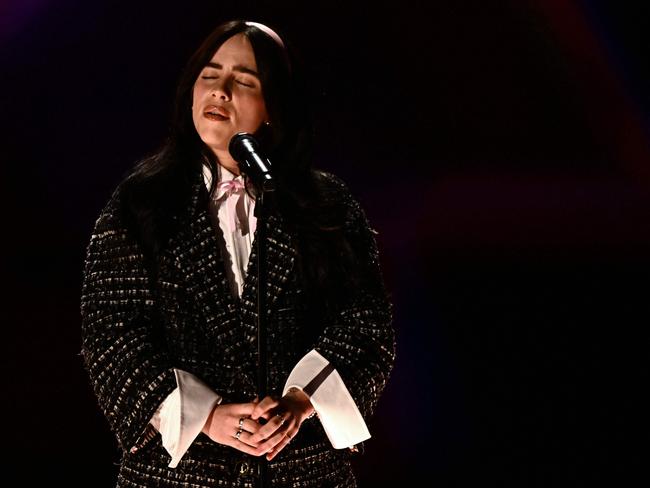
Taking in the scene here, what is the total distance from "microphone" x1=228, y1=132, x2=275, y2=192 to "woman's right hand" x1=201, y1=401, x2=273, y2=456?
35 cm

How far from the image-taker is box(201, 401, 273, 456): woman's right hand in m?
1.44

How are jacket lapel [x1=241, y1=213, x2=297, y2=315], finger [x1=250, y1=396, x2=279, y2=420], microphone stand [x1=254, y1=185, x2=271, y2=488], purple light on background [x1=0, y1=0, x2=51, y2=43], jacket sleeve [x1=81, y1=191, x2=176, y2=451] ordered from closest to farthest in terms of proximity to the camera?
microphone stand [x1=254, y1=185, x2=271, y2=488], finger [x1=250, y1=396, x2=279, y2=420], jacket sleeve [x1=81, y1=191, x2=176, y2=451], jacket lapel [x1=241, y1=213, x2=297, y2=315], purple light on background [x1=0, y1=0, x2=51, y2=43]

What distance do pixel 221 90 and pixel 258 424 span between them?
635mm

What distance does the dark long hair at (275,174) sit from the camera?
1.64 meters

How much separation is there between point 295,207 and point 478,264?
99 cm

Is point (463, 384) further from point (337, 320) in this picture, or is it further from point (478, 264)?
point (337, 320)

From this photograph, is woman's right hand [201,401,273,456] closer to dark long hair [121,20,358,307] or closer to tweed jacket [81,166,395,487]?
tweed jacket [81,166,395,487]

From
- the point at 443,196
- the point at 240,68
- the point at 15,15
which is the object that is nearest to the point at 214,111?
the point at 240,68

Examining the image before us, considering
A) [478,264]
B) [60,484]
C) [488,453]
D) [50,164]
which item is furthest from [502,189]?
[60,484]

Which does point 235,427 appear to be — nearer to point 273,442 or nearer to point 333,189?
point 273,442

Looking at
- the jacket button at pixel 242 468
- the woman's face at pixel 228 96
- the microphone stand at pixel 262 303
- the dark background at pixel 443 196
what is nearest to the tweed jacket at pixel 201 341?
the jacket button at pixel 242 468

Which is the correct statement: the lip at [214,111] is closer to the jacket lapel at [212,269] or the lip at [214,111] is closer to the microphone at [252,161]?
the jacket lapel at [212,269]

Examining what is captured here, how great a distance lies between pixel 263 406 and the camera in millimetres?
1397

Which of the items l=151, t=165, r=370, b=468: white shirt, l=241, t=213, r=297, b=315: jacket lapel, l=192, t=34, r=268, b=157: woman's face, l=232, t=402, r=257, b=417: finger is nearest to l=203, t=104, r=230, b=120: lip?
l=192, t=34, r=268, b=157: woman's face
